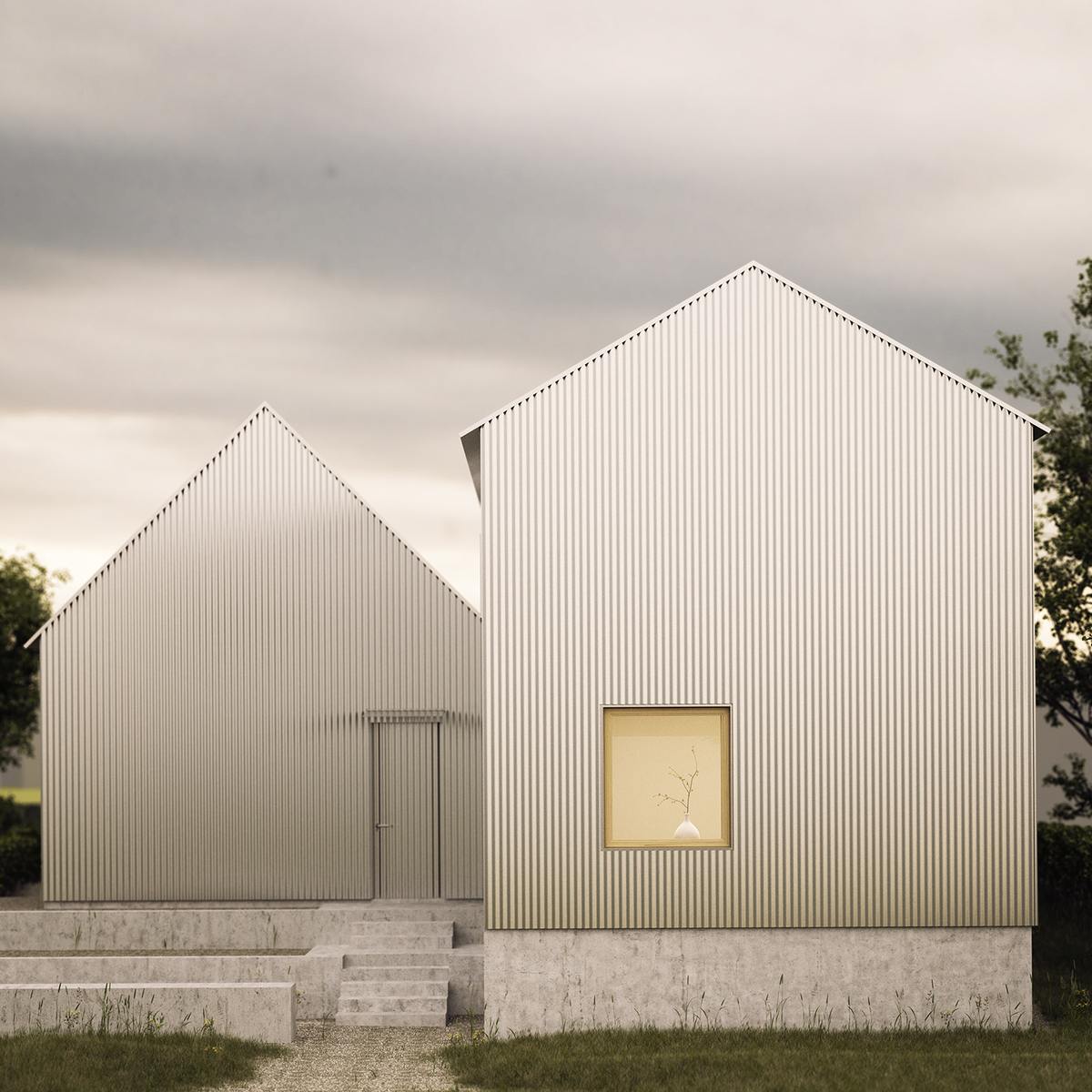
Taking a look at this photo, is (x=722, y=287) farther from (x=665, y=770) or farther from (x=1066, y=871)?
(x=1066, y=871)

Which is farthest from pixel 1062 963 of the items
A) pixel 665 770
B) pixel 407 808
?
pixel 407 808

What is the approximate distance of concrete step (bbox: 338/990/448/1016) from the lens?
12297 millimetres

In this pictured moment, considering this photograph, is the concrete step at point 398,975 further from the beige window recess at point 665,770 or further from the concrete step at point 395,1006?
the beige window recess at point 665,770

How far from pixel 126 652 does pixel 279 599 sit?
2.41m

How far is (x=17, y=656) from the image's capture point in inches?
1028

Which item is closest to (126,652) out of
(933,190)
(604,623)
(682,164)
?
(604,623)

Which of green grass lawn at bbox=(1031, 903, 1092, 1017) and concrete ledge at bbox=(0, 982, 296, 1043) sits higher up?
concrete ledge at bbox=(0, 982, 296, 1043)

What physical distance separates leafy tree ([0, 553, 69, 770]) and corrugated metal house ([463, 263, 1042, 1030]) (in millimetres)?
19080

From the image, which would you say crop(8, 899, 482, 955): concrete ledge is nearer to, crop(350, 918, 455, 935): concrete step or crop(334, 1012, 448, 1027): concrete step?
crop(350, 918, 455, 935): concrete step

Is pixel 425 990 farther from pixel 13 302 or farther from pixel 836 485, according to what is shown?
pixel 13 302

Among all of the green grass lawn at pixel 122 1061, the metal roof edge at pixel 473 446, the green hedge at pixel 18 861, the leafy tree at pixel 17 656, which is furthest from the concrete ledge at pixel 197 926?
the leafy tree at pixel 17 656

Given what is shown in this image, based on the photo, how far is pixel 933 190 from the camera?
678 inches

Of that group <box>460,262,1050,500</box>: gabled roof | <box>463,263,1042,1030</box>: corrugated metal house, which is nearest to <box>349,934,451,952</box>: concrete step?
<box>463,263,1042,1030</box>: corrugated metal house

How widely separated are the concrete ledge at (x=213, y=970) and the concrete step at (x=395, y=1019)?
1.41 feet
